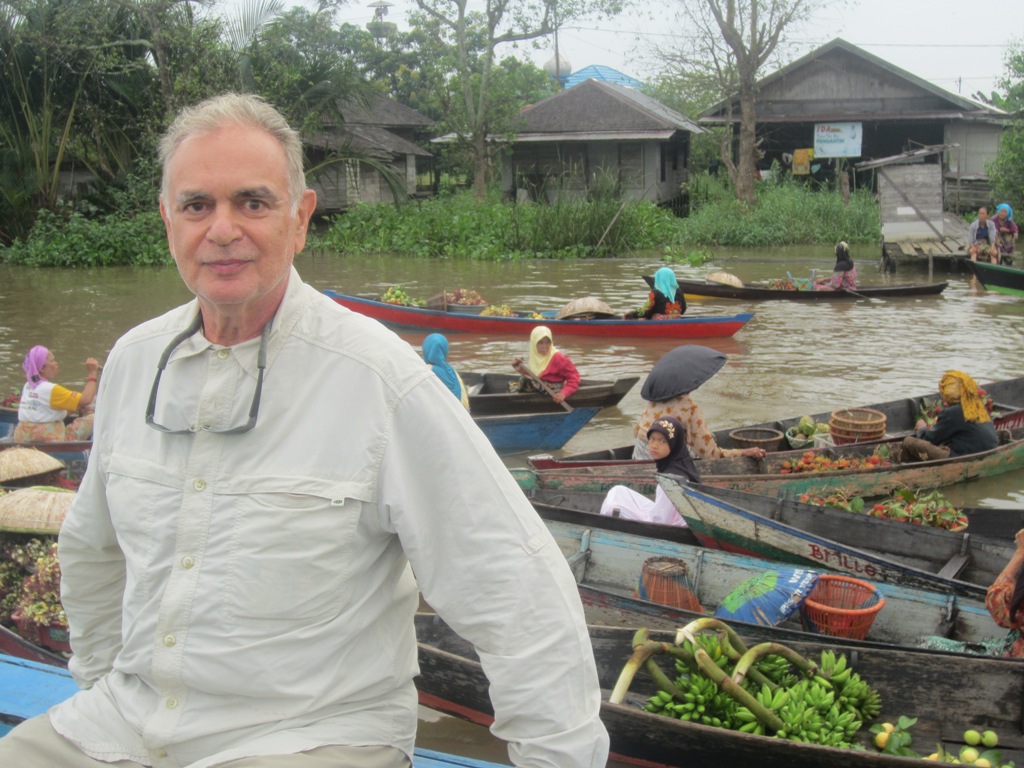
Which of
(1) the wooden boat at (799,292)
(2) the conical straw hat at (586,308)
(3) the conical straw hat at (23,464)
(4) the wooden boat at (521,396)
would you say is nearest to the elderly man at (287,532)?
(3) the conical straw hat at (23,464)

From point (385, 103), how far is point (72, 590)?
3203 cm

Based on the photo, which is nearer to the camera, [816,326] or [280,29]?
[816,326]

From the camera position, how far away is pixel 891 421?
8914mm

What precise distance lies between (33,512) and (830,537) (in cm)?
433

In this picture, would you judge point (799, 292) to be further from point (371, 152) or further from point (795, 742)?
point (371, 152)

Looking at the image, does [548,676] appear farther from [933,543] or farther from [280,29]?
[280,29]

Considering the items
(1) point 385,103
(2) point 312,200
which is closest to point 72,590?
(2) point 312,200

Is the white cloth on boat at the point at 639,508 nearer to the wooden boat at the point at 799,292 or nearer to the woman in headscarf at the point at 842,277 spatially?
the wooden boat at the point at 799,292

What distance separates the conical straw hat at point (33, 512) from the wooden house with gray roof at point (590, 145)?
2389cm

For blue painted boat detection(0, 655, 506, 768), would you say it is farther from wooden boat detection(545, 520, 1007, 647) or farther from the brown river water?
wooden boat detection(545, 520, 1007, 647)

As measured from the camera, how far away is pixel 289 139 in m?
1.81

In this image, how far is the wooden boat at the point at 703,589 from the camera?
15.4ft

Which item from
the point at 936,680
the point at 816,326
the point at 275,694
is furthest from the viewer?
the point at 816,326

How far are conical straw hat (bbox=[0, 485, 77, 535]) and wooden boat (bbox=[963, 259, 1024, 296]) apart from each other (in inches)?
591
